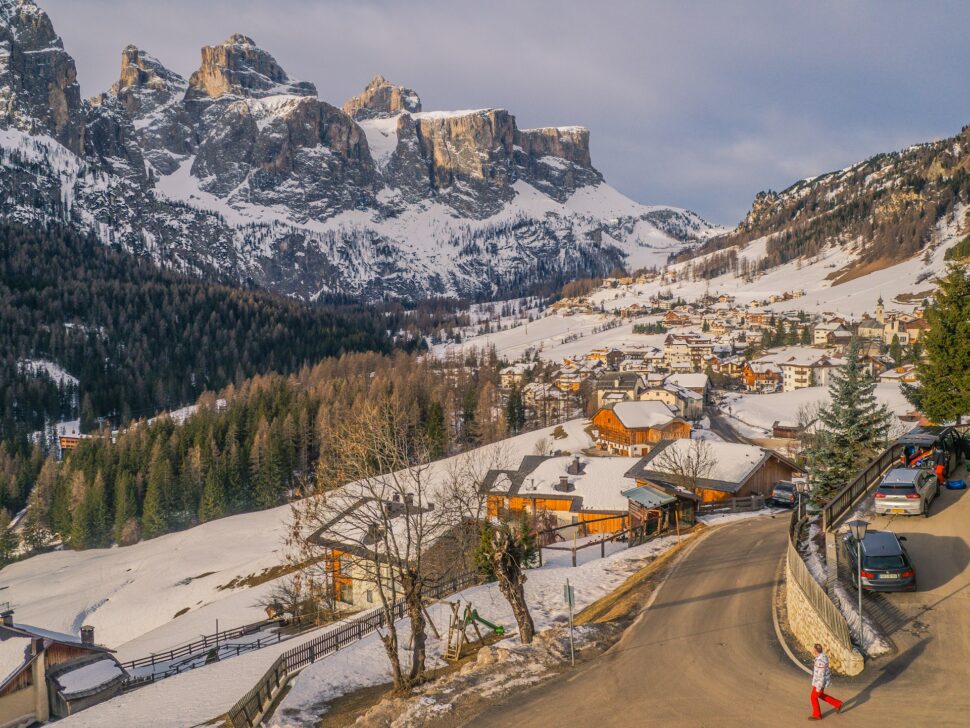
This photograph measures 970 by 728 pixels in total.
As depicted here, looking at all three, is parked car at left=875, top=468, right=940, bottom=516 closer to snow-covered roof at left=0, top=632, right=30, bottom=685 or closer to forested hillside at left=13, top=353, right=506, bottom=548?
snow-covered roof at left=0, top=632, right=30, bottom=685

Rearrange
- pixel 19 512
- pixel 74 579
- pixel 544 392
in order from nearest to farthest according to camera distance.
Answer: pixel 74 579 → pixel 19 512 → pixel 544 392

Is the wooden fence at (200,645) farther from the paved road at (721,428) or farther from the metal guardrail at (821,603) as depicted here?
the paved road at (721,428)

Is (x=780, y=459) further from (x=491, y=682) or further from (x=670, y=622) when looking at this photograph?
(x=491, y=682)

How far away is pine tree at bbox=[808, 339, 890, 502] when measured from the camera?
111 ft

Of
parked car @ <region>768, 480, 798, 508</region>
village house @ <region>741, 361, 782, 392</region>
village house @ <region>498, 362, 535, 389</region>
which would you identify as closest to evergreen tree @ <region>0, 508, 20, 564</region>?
village house @ <region>498, 362, 535, 389</region>

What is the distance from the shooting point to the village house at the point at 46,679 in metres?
34.1

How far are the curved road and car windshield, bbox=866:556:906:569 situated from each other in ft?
3.13

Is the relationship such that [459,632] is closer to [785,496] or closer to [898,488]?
[898,488]

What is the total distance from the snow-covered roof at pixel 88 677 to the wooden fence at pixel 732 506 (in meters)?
35.4

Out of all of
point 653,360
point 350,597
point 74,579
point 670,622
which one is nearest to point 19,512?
point 74,579

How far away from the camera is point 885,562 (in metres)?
18.5

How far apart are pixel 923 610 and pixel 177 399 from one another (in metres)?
180

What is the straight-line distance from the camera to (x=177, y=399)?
171 m

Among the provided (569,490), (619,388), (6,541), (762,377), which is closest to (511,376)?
(619,388)
